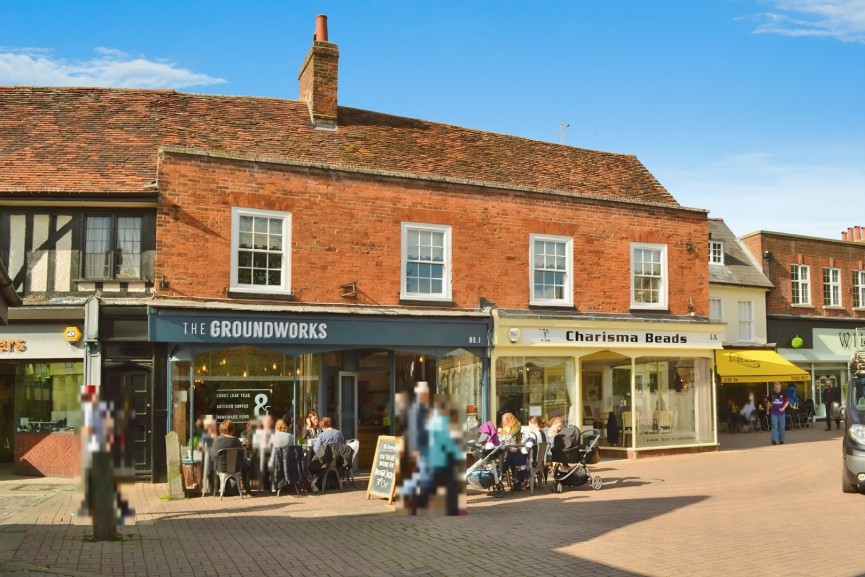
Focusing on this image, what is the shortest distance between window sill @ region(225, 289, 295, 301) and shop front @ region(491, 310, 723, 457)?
4.64 meters

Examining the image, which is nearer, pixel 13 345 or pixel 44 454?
pixel 13 345

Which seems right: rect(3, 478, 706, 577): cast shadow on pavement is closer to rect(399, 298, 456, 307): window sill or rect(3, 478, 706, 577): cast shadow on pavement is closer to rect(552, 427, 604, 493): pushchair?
rect(552, 427, 604, 493): pushchair

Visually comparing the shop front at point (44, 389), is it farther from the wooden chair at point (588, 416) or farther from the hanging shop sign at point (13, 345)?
the wooden chair at point (588, 416)

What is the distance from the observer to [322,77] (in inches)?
764

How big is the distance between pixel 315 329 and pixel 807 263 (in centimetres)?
2254

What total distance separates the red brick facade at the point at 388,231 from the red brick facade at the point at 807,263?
10.9 m

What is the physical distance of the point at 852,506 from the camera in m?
12.5

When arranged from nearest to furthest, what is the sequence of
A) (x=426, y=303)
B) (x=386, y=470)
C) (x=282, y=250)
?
(x=386, y=470)
(x=282, y=250)
(x=426, y=303)

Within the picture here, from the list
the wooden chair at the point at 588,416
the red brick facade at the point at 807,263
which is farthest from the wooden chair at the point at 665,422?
the red brick facade at the point at 807,263

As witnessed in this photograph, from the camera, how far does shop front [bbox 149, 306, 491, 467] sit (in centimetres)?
1587

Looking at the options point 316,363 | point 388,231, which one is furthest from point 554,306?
point 316,363

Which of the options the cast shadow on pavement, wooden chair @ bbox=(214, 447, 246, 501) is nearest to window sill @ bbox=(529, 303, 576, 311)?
the cast shadow on pavement

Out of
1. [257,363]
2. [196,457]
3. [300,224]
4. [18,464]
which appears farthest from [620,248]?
[18,464]

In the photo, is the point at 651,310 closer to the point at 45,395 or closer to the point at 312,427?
the point at 312,427
